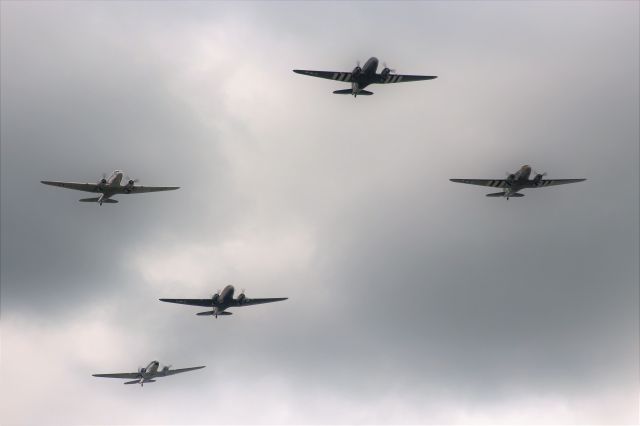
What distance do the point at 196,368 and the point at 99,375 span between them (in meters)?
21.5

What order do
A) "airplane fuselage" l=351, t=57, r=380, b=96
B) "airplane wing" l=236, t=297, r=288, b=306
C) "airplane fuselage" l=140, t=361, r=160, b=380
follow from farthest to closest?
"airplane fuselage" l=140, t=361, r=160, b=380
"airplane wing" l=236, t=297, r=288, b=306
"airplane fuselage" l=351, t=57, r=380, b=96

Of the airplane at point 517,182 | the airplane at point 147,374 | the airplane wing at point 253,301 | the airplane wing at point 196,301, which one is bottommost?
the airplane at point 147,374

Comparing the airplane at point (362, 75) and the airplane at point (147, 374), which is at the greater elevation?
the airplane at point (362, 75)

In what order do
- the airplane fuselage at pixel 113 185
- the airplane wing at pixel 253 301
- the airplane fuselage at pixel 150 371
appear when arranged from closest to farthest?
the airplane fuselage at pixel 113 185, the airplane wing at pixel 253 301, the airplane fuselage at pixel 150 371

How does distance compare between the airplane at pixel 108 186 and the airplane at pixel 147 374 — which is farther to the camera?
the airplane at pixel 147 374

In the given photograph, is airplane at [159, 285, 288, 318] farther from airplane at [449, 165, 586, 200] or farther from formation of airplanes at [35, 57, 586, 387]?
airplane at [449, 165, 586, 200]

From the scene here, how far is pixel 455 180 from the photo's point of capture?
105438mm

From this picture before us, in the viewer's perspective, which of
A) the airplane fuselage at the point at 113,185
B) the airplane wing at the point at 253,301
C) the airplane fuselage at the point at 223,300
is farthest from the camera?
the airplane wing at the point at 253,301

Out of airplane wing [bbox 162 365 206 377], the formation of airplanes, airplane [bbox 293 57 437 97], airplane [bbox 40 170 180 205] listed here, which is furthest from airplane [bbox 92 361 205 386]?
airplane [bbox 293 57 437 97]

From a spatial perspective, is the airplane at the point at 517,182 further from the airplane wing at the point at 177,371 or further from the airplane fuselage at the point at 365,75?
the airplane wing at the point at 177,371

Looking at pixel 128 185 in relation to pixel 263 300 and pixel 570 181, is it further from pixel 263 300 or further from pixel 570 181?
pixel 570 181

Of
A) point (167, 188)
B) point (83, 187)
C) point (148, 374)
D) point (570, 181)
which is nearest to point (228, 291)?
point (167, 188)

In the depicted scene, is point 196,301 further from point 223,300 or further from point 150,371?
point 150,371

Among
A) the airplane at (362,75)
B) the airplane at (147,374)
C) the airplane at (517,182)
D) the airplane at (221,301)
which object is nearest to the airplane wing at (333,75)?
the airplane at (362,75)
